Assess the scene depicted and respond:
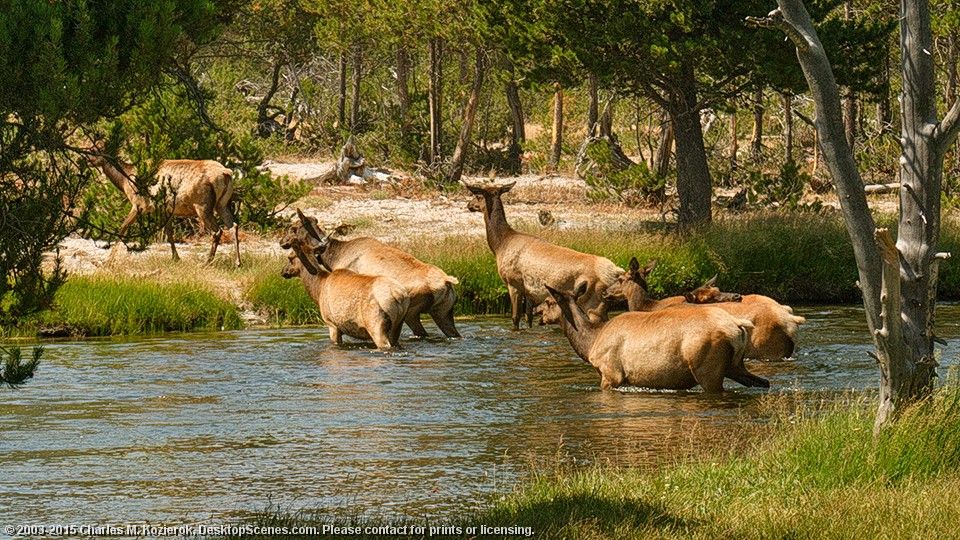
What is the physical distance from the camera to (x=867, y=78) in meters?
23.3

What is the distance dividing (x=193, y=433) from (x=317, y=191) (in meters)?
21.1

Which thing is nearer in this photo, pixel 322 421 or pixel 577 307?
pixel 322 421

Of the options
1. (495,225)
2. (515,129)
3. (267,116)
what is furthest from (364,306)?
(267,116)

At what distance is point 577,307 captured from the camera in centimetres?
1402

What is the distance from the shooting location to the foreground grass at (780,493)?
7.20 m

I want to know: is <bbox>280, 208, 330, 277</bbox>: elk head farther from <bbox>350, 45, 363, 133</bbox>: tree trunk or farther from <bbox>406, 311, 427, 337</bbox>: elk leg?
<bbox>350, 45, 363, 133</bbox>: tree trunk

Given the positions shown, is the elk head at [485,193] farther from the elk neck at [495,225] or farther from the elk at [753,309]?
the elk at [753,309]

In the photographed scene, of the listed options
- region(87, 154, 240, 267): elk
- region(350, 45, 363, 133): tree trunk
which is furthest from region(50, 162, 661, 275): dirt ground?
region(350, 45, 363, 133): tree trunk

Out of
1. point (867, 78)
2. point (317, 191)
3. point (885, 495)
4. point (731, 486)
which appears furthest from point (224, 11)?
point (317, 191)

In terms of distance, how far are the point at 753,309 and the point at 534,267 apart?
391cm

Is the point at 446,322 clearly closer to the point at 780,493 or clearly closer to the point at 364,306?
the point at 364,306

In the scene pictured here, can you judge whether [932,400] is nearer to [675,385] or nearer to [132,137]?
[675,385]

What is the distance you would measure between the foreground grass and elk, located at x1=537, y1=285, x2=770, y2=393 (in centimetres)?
277

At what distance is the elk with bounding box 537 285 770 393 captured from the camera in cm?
1248
